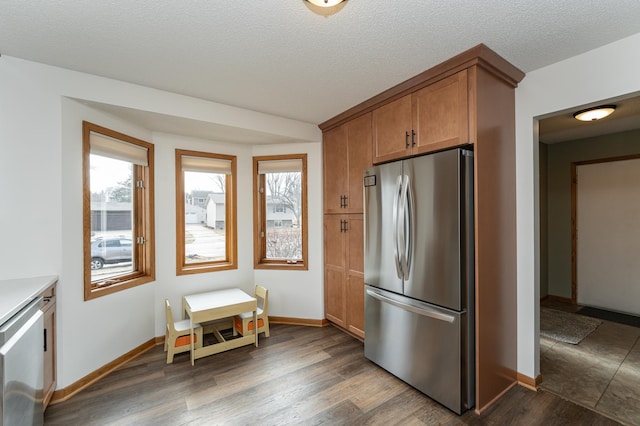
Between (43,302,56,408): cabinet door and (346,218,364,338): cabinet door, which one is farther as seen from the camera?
(346,218,364,338): cabinet door

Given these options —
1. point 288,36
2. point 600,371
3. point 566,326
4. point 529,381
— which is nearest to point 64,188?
point 288,36

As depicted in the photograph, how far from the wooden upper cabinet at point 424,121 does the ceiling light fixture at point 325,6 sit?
1.06 m

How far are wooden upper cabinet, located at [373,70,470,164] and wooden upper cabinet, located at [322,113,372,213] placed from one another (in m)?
0.19

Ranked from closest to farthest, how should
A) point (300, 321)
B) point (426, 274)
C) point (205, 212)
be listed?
point (426, 274) → point (205, 212) → point (300, 321)

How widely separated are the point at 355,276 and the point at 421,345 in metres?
1.06

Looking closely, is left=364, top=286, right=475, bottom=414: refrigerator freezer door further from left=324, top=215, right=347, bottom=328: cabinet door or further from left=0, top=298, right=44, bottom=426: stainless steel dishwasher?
left=0, top=298, right=44, bottom=426: stainless steel dishwasher

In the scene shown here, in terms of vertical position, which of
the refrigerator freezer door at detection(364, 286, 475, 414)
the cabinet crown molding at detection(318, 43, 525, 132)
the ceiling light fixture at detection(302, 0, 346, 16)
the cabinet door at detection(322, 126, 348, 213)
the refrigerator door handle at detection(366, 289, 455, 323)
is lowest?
the refrigerator freezer door at detection(364, 286, 475, 414)

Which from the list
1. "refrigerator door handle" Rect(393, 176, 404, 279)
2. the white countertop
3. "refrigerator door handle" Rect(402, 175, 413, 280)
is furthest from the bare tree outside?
the white countertop

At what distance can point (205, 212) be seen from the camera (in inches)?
138

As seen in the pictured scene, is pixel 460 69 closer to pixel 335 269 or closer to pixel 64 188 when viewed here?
pixel 335 269

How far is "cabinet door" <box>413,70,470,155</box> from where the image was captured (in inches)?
79.7

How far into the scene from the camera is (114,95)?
7.75 feet

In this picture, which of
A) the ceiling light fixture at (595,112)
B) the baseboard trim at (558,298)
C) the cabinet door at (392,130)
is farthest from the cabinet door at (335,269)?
the baseboard trim at (558,298)

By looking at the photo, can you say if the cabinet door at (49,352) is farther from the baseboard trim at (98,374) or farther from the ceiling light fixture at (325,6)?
the ceiling light fixture at (325,6)
